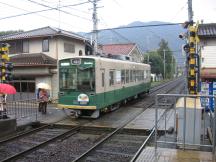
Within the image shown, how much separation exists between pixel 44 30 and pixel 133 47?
2487cm

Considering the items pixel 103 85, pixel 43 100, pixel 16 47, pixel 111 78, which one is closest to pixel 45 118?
pixel 43 100

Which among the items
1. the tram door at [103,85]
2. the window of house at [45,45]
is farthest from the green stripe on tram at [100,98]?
the window of house at [45,45]

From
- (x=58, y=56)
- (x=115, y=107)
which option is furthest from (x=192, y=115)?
(x=58, y=56)

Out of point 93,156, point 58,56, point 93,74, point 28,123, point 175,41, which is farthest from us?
point 175,41

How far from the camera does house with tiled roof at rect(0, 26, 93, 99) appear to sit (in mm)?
23591

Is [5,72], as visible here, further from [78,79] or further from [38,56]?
[38,56]

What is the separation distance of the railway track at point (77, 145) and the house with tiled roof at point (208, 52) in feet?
17.3

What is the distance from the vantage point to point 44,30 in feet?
89.1

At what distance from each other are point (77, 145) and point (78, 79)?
16.0 feet

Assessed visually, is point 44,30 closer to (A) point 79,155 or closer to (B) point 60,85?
(B) point 60,85

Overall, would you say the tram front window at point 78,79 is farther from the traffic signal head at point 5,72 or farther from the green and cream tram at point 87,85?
the traffic signal head at point 5,72

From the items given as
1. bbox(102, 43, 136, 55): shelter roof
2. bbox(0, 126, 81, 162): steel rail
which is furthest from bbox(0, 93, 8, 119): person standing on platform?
bbox(102, 43, 136, 55): shelter roof

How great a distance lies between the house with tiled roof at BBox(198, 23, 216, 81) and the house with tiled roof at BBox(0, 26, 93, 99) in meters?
10.6

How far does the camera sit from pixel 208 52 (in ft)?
58.1
